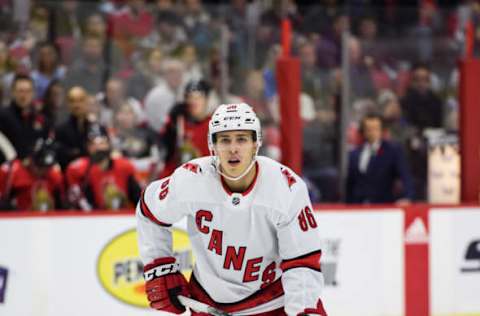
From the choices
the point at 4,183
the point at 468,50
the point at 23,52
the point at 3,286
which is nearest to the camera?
the point at 3,286

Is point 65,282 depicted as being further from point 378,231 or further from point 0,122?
point 378,231

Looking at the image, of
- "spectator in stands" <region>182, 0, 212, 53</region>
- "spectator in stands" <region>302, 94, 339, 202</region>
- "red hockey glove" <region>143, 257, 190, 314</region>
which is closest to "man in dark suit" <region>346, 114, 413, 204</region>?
"spectator in stands" <region>302, 94, 339, 202</region>

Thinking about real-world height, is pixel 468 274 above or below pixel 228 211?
below

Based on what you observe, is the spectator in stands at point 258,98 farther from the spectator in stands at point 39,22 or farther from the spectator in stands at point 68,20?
the spectator in stands at point 39,22

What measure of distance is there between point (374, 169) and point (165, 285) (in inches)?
121

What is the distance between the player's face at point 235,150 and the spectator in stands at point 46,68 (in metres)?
2.98

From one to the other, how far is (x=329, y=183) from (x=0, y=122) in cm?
219

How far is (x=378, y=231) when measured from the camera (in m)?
5.62

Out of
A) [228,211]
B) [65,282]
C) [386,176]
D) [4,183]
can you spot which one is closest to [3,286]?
[65,282]

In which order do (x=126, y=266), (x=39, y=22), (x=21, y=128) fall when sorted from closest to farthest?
(x=126, y=266) < (x=21, y=128) < (x=39, y=22)

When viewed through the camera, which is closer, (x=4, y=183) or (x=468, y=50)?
(x=4, y=183)

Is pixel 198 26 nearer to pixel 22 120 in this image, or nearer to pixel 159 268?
pixel 22 120

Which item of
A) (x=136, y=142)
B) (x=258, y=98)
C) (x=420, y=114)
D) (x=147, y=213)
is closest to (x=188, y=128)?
(x=136, y=142)

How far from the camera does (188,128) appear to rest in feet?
20.0
